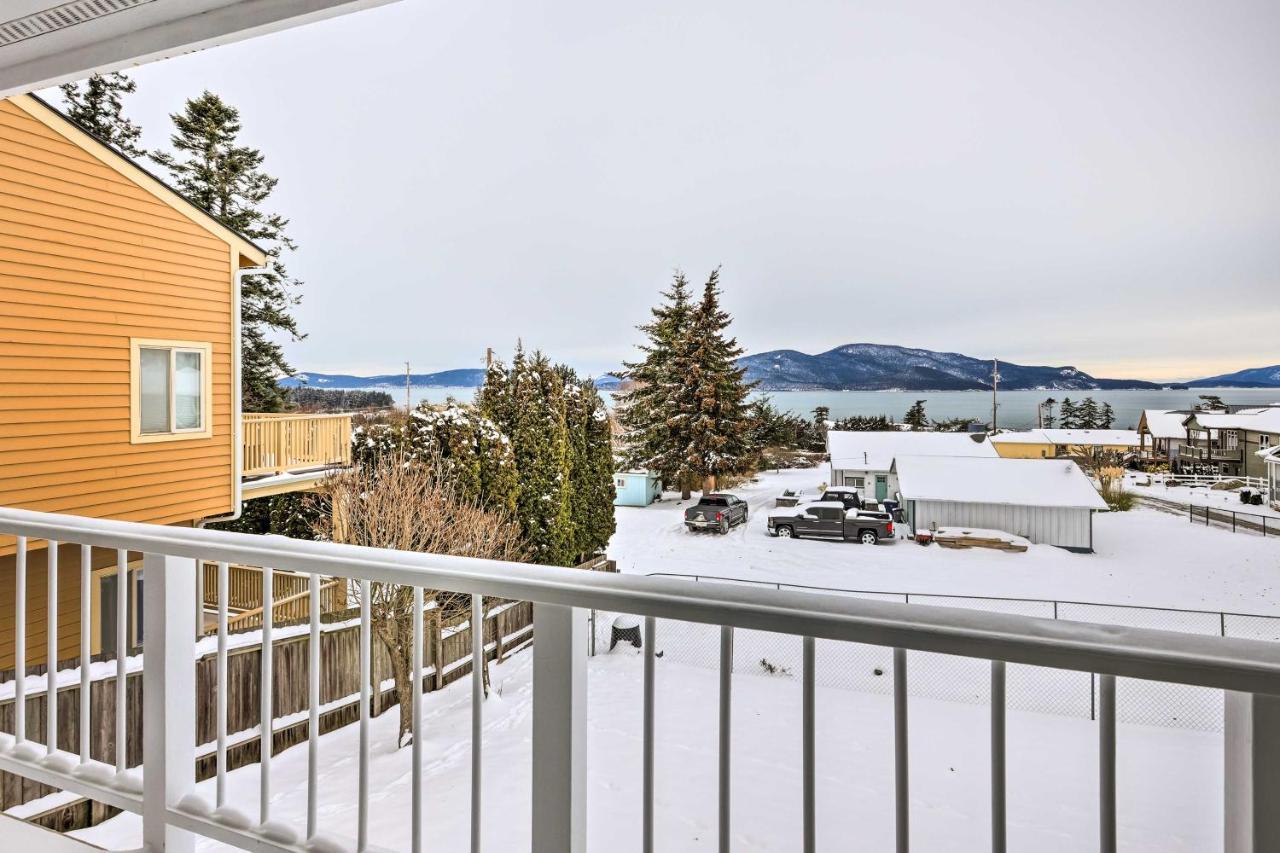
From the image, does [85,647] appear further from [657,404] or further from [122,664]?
[657,404]

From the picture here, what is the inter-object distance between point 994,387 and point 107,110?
5425 millimetres

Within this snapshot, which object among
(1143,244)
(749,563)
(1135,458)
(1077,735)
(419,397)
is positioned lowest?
(1077,735)

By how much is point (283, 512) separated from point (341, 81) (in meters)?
2.76

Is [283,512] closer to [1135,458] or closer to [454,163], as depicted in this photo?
[454,163]

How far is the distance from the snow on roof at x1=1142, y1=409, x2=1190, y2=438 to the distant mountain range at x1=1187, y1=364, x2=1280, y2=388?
11 centimetres

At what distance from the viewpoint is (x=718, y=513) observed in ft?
7.70

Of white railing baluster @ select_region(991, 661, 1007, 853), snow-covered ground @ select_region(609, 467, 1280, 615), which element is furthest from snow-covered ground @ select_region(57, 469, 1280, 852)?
white railing baluster @ select_region(991, 661, 1007, 853)

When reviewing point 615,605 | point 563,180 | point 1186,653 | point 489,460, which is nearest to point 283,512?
point 489,460

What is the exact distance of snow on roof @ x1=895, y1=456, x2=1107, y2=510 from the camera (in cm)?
204

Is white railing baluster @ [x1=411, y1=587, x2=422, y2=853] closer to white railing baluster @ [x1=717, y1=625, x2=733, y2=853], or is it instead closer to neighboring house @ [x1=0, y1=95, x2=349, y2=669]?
white railing baluster @ [x1=717, y1=625, x2=733, y2=853]

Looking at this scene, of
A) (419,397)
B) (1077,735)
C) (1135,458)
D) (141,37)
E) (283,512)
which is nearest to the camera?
(1077,735)

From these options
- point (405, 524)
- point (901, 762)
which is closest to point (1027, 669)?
point (901, 762)

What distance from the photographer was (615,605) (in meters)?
1.07

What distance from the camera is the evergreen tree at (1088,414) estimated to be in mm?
2109
